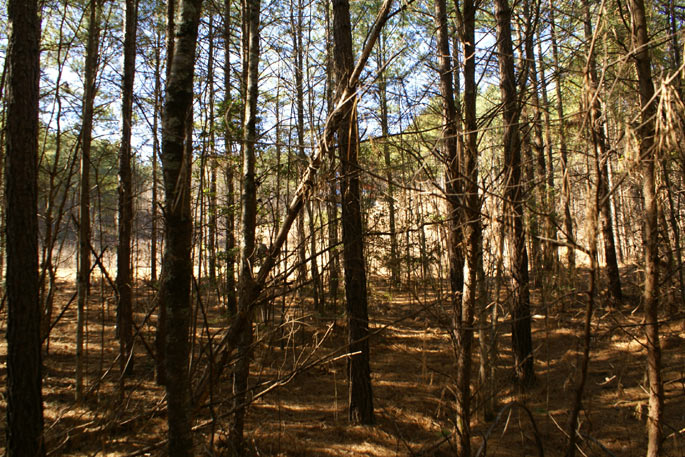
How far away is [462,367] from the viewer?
8.48ft

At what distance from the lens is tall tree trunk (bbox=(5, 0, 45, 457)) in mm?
2939

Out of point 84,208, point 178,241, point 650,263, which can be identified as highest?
point 84,208

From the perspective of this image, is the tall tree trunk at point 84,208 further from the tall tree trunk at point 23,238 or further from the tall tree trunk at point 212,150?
the tall tree trunk at point 212,150

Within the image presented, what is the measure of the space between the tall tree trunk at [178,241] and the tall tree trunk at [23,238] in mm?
1838

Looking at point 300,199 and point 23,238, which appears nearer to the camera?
point 300,199

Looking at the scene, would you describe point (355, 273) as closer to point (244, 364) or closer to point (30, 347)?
point (244, 364)

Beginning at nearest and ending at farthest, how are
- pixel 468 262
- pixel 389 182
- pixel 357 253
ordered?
pixel 389 182, pixel 468 262, pixel 357 253

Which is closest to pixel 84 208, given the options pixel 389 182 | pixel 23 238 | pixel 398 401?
pixel 23 238

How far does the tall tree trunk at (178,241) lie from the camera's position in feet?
6.02

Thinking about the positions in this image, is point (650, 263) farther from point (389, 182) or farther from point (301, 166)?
point (301, 166)

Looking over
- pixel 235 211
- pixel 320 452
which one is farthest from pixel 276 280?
pixel 235 211

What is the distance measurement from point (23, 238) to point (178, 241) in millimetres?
2078

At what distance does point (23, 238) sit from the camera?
306cm

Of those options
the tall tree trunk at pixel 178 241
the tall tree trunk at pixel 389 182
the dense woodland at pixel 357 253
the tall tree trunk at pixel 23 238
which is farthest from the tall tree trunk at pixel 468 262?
the tall tree trunk at pixel 23 238
